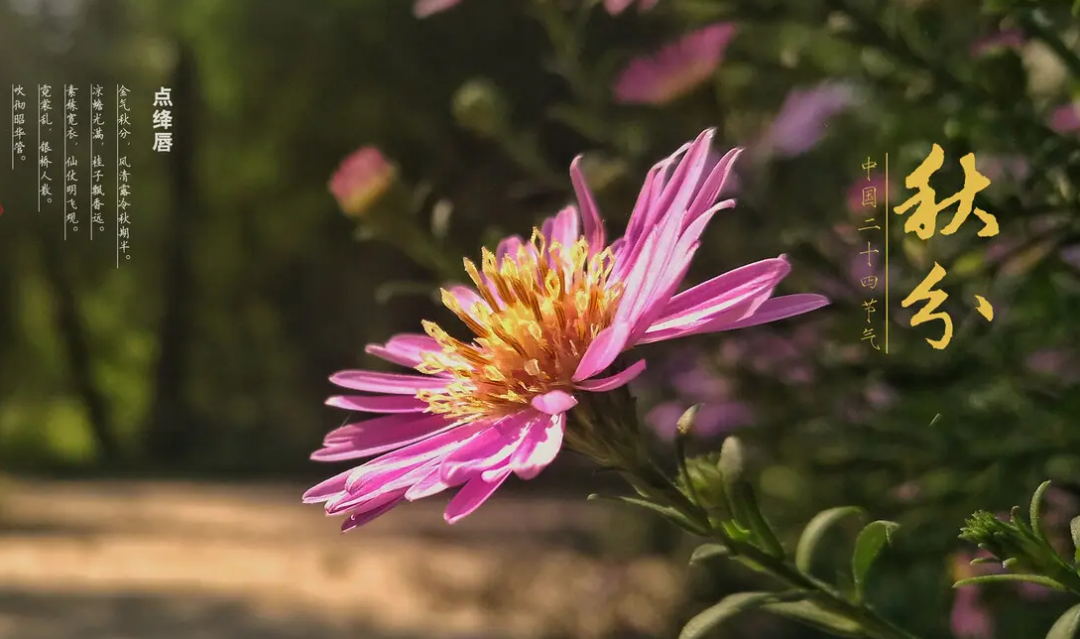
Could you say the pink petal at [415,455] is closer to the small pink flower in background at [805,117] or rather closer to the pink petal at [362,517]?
the pink petal at [362,517]

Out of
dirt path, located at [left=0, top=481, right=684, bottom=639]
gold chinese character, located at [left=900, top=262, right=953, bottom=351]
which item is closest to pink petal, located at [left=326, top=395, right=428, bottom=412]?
gold chinese character, located at [left=900, top=262, right=953, bottom=351]

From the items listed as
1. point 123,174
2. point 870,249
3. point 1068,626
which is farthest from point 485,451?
point 123,174

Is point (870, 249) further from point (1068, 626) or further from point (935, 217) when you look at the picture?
point (1068, 626)

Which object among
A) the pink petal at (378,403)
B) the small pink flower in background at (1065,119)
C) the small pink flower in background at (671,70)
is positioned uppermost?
the small pink flower in background at (671,70)

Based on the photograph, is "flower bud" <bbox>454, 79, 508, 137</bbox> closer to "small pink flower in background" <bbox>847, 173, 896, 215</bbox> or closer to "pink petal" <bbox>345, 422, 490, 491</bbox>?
"small pink flower in background" <bbox>847, 173, 896, 215</bbox>

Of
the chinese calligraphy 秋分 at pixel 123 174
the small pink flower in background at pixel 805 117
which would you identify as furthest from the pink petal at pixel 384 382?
the chinese calligraphy 秋分 at pixel 123 174
